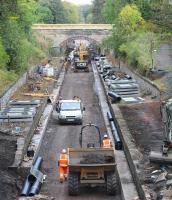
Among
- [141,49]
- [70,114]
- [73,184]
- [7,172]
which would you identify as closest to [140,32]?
[141,49]

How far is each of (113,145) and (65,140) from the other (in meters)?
3.84

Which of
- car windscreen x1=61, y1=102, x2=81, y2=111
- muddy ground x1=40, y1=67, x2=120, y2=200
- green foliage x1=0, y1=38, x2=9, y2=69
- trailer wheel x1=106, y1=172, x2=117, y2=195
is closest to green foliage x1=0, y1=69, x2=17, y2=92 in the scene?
green foliage x1=0, y1=38, x2=9, y2=69

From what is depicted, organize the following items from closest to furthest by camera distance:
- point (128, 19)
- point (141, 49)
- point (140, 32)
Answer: point (141, 49)
point (140, 32)
point (128, 19)

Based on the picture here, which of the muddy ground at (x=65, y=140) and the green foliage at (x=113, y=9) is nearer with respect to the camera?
the muddy ground at (x=65, y=140)

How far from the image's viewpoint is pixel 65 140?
1266 inches

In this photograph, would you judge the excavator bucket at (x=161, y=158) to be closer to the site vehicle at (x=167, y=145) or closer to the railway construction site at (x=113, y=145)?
the site vehicle at (x=167, y=145)

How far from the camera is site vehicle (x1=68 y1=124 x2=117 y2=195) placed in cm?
1973

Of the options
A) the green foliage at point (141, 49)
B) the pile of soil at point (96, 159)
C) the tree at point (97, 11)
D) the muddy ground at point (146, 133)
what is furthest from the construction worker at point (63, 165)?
the tree at point (97, 11)

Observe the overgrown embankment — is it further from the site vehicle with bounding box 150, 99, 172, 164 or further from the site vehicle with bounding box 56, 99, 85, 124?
the site vehicle with bounding box 150, 99, 172, 164

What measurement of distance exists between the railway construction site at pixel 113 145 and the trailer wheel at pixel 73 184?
30 cm

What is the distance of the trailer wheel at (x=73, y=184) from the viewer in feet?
66.0

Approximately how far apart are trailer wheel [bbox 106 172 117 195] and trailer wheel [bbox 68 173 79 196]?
1153 mm

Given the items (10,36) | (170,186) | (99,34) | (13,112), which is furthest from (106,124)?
(99,34)

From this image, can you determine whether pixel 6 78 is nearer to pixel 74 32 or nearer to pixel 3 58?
pixel 3 58
